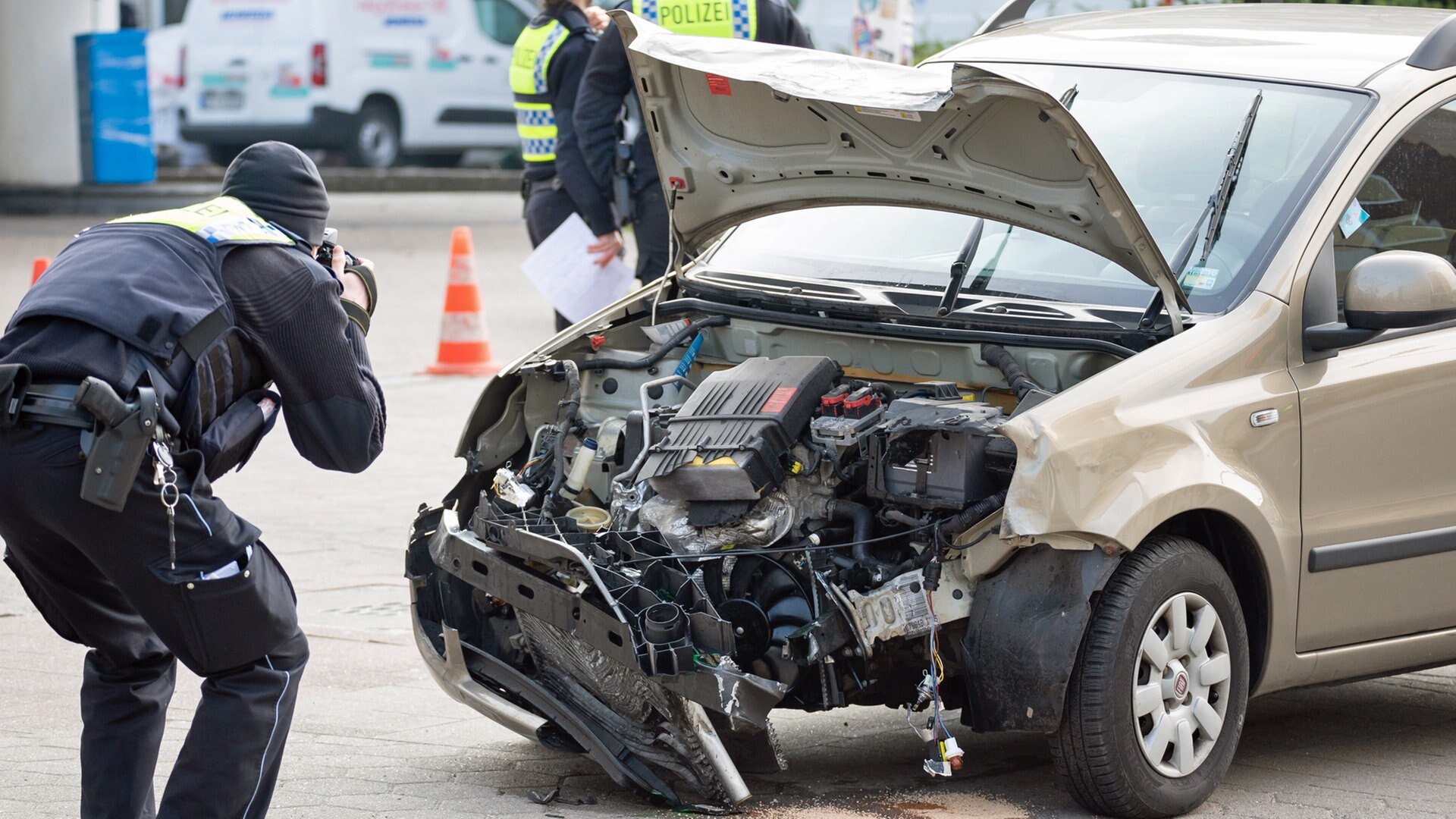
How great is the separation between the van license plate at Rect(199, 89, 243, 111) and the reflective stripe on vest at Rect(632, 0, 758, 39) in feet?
46.2

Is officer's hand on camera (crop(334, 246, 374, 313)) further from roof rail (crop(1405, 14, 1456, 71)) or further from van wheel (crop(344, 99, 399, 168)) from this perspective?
van wheel (crop(344, 99, 399, 168))

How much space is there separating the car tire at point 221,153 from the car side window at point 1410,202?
19.3 m

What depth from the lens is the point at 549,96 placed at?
8.86 meters

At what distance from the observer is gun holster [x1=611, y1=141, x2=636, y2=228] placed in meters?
8.37

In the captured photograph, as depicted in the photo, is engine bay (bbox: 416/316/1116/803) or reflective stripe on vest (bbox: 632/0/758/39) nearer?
engine bay (bbox: 416/316/1116/803)

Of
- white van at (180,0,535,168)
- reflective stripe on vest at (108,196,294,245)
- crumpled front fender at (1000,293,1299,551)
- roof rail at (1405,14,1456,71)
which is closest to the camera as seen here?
reflective stripe on vest at (108,196,294,245)

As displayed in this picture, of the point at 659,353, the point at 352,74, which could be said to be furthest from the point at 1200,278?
the point at 352,74

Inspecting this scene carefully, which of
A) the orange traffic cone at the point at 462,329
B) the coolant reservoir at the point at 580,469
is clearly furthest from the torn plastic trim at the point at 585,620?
the orange traffic cone at the point at 462,329

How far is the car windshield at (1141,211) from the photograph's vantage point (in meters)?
4.65

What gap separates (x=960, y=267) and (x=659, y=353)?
87 cm

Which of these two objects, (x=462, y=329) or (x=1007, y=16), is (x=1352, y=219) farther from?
(x=462, y=329)

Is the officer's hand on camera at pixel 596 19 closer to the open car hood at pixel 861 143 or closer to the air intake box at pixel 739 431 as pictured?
the open car hood at pixel 861 143

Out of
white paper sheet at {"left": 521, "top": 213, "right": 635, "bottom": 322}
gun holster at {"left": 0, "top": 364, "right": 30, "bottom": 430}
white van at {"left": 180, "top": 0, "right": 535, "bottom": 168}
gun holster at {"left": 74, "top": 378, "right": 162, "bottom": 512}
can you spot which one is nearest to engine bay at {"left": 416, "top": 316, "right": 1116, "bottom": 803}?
gun holster at {"left": 74, "top": 378, "right": 162, "bottom": 512}

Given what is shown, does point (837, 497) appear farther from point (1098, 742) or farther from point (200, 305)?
point (200, 305)
